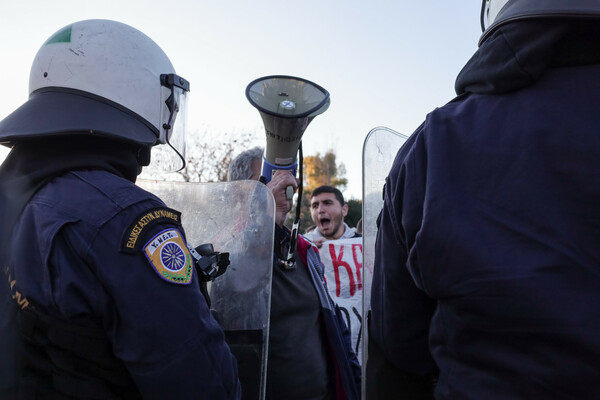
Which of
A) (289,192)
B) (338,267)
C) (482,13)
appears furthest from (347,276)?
(482,13)

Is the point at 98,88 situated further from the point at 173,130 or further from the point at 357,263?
the point at 357,263

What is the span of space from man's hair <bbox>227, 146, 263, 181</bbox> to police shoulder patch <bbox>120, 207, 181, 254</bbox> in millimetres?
1455

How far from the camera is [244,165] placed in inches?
111

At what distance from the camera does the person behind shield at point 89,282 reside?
1185mm

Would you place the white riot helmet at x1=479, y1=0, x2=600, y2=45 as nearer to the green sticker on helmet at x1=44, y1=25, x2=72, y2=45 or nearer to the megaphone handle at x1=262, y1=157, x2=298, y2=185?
the green sticker on helmet at x1=44, y1=25, x2=72, y2=45

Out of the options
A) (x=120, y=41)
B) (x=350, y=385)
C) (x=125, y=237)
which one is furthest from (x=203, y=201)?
(x=350, y=385)

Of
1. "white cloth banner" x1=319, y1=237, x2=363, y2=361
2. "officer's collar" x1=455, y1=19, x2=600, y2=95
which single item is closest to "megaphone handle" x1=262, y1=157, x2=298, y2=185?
"officer's collar" x1=455, y1=19, x2=600, y2=95

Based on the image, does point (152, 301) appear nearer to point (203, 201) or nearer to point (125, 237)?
point (125, 237)

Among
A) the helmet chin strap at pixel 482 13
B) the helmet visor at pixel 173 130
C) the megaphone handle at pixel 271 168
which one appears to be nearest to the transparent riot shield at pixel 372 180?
the megaphone handle at pixel 271 168

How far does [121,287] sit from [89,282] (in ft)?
0.29

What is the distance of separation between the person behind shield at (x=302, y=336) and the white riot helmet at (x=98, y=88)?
2.75 ft

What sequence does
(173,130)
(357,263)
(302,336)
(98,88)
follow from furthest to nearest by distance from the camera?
(357,263), (302,336), (173,130), (98,88)

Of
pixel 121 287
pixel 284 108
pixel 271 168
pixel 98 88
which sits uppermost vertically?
pixel 284 108

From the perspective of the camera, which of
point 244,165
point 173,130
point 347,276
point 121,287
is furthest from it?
point 347,276
